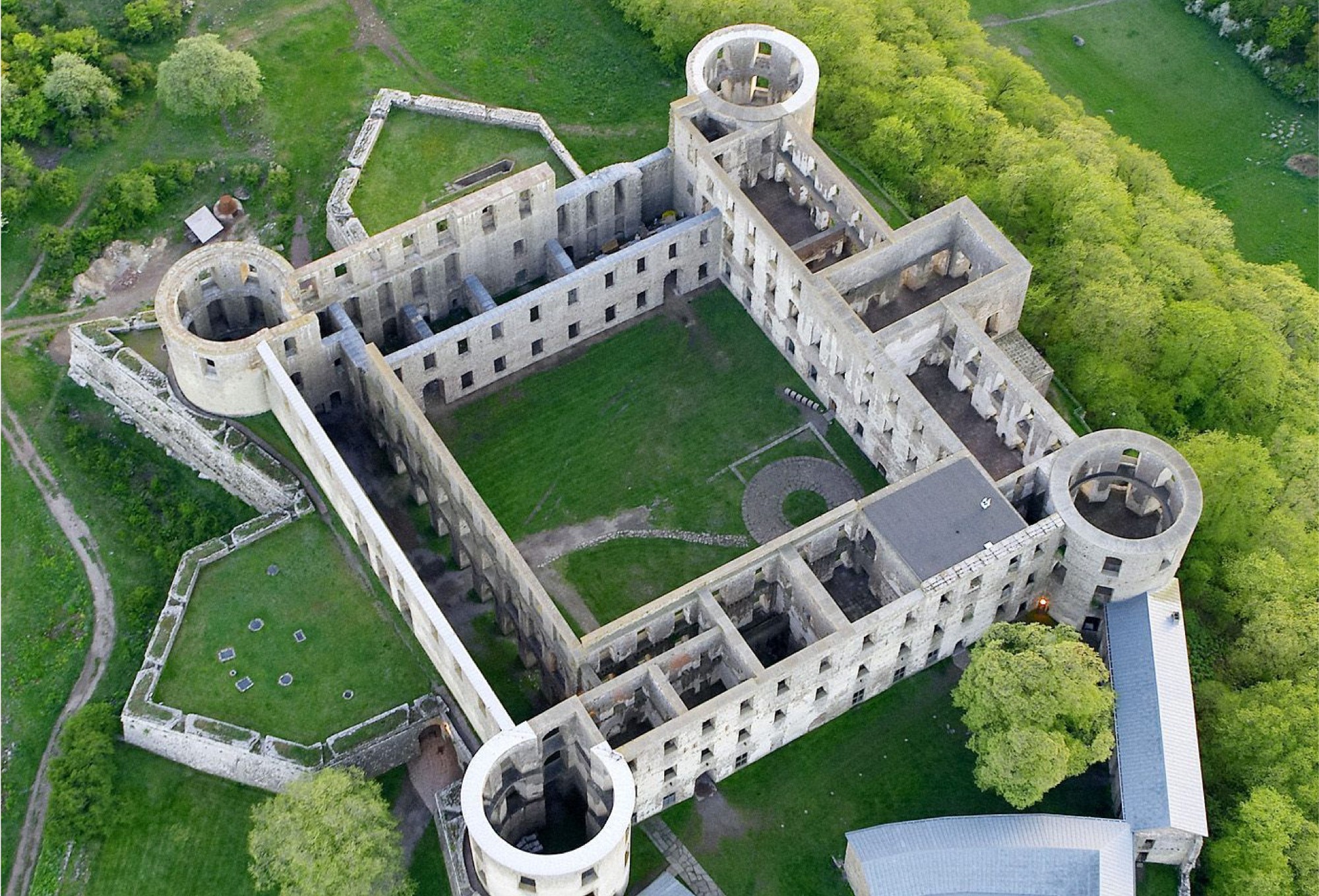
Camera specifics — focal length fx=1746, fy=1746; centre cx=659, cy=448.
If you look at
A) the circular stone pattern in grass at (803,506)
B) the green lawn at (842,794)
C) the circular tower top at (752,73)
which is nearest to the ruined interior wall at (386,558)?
the green lawn at (842,794)

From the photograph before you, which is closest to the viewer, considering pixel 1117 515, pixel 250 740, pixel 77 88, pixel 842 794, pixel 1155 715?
pixel 1155 715

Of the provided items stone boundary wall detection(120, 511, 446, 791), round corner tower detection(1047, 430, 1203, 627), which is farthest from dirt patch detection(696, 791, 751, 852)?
round corner tower detection(1047, 430, 1203, 627)

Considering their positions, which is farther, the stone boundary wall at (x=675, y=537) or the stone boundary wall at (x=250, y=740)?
the stone boundary wall at (x=675, y=537)

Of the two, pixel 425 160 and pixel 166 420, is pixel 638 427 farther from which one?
pixel 166 420

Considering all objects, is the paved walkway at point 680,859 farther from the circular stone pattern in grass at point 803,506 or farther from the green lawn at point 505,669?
the circular stone pattern in grass at point 803,506

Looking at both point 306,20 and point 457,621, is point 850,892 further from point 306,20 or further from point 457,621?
point 306,20

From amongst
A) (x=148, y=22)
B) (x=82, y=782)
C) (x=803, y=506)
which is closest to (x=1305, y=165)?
(x=803, y=506)
